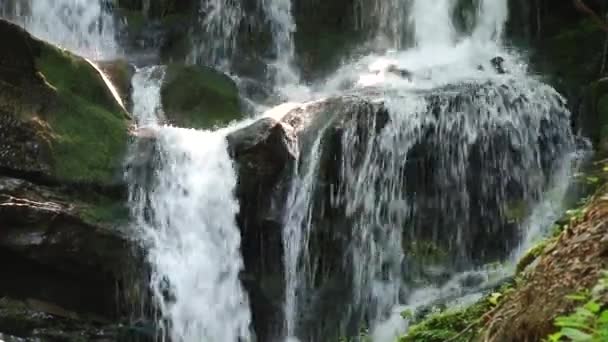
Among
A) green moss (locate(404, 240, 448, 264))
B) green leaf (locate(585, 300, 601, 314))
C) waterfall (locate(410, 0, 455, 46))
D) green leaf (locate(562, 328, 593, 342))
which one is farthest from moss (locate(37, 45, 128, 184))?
green leaf (locate(562, 328, 593, 342))

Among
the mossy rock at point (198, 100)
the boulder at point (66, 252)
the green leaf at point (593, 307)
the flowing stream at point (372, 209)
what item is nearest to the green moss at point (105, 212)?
the boulder at point (66, 252)

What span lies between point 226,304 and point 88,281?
64.3 inches

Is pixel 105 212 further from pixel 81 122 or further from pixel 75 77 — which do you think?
pixel 75 77

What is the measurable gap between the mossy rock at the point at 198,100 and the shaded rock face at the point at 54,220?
1.88m

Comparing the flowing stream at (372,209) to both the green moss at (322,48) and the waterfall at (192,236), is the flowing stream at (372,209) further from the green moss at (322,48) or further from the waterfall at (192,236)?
the green moss at (322,48)

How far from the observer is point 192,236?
9477 mm

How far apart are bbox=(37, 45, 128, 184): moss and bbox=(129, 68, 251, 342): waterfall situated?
35cm

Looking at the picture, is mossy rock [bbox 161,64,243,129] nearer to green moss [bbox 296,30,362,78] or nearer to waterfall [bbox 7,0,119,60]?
green moss [bbox 296,30,362,78]

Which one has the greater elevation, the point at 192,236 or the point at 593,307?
the point at 593,307

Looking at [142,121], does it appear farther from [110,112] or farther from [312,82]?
[312,82]

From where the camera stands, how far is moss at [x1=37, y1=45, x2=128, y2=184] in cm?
912

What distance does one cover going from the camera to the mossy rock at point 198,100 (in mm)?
11195

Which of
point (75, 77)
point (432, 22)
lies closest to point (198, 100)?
point (75, 77)

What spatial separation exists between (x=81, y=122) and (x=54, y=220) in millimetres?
1490
